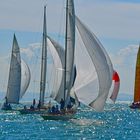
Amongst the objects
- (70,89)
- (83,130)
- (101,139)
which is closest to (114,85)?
(70,89)

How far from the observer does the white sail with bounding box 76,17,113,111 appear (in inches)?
2603

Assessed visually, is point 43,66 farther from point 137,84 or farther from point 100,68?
point 137,84

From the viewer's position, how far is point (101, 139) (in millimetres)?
55750

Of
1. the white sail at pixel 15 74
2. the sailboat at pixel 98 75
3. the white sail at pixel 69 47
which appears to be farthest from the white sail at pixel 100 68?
the white sail at pixel 15 74

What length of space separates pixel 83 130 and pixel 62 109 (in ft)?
33.7

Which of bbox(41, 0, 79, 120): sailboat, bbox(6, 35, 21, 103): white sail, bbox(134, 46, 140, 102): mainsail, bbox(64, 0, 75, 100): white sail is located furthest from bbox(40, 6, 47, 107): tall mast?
bbox(134, 46, 140, 102): mainsail

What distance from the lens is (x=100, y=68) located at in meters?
66.1

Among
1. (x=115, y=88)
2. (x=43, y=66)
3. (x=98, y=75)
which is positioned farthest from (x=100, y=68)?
(x=115, y=88)

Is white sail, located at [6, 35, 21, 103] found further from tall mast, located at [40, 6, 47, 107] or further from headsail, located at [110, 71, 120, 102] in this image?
headsail, located at [110, 71, 120, 102]

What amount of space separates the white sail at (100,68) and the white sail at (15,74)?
38.7 meters

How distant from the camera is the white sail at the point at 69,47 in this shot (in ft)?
238

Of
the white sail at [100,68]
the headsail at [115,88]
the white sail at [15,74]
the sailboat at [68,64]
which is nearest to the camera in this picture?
the white sail at [100,68]

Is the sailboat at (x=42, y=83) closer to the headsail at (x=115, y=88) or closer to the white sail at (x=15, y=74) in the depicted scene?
the white sail at (x=15, y=74)

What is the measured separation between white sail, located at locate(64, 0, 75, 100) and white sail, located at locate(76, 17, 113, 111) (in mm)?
4675
